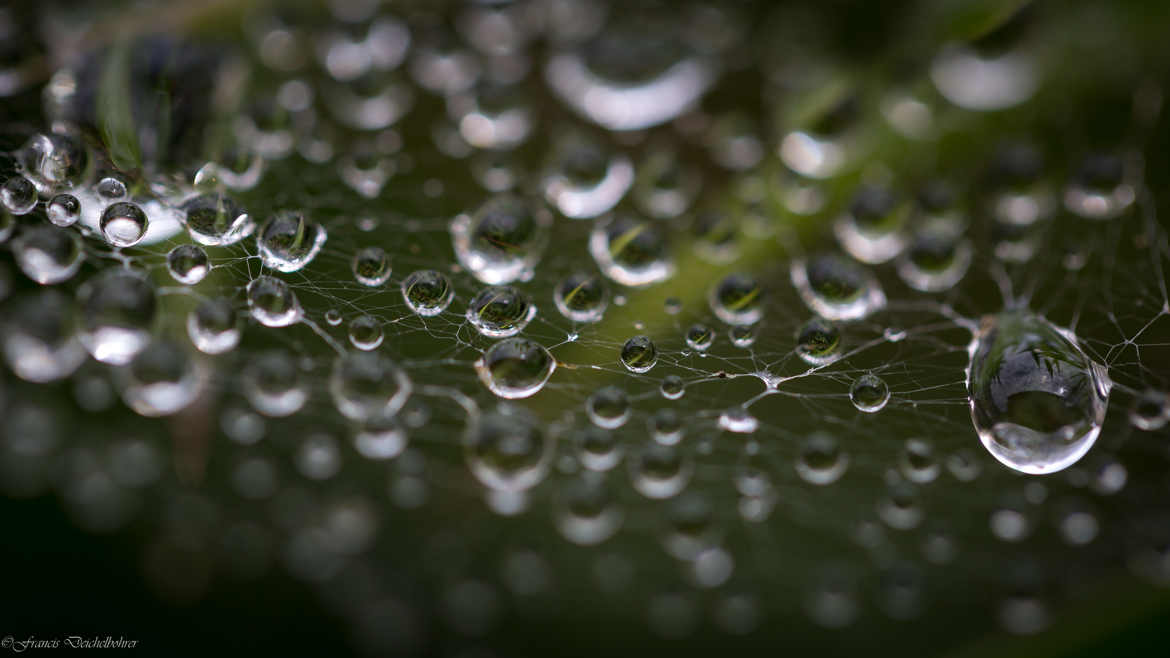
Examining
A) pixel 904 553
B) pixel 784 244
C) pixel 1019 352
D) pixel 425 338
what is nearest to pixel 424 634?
pixel 425 338

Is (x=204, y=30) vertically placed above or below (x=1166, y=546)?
below

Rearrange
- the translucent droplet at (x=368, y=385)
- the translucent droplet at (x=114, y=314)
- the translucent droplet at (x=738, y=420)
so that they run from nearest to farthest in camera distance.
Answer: the translucent droplet at (x=114, y=314) < the translucent droplet at (x=368, y=385) < the translucent droplet at (x=738, y=420)

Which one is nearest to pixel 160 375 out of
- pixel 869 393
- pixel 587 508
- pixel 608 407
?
pixel 608 407

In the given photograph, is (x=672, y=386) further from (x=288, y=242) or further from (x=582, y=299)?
(x=288, y=242)

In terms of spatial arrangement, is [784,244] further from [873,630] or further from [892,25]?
[873,630]

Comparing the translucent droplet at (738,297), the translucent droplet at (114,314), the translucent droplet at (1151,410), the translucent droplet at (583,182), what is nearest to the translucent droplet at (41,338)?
the translucent droplet at (114,314)

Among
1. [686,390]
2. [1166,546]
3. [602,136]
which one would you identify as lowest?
[686,390]

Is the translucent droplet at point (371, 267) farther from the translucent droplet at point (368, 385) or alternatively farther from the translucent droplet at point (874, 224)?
the translucent droplet at point (874, 224)
